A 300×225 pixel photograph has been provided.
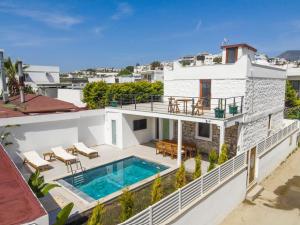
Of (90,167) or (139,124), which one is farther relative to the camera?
(139,124)

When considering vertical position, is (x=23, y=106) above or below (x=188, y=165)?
above

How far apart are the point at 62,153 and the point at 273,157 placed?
13.7 m

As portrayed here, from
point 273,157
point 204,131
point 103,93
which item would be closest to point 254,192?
point 273,157

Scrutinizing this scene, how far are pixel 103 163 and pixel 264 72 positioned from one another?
1256 cm

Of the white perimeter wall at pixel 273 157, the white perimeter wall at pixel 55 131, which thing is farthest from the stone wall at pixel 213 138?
the white perimeter wall at pixel 55 131

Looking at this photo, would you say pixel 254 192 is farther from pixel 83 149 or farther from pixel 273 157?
pixel 83 149

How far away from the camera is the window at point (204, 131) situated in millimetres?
16812

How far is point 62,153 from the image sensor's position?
15.6m

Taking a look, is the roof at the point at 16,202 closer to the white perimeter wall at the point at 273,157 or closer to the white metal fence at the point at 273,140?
the white metal fence at the point at 273,140

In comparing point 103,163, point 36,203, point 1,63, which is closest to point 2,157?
point 36,203

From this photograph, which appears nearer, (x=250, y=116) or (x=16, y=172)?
(x=16, y=172)

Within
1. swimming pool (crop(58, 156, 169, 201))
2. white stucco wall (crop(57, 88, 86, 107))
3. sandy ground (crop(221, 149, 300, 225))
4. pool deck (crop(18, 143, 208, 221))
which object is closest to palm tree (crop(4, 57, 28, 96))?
white stucco wall (crop(57, 88, 86, 107))

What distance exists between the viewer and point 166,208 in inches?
299

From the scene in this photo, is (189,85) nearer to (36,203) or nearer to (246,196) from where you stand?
(246,196)
